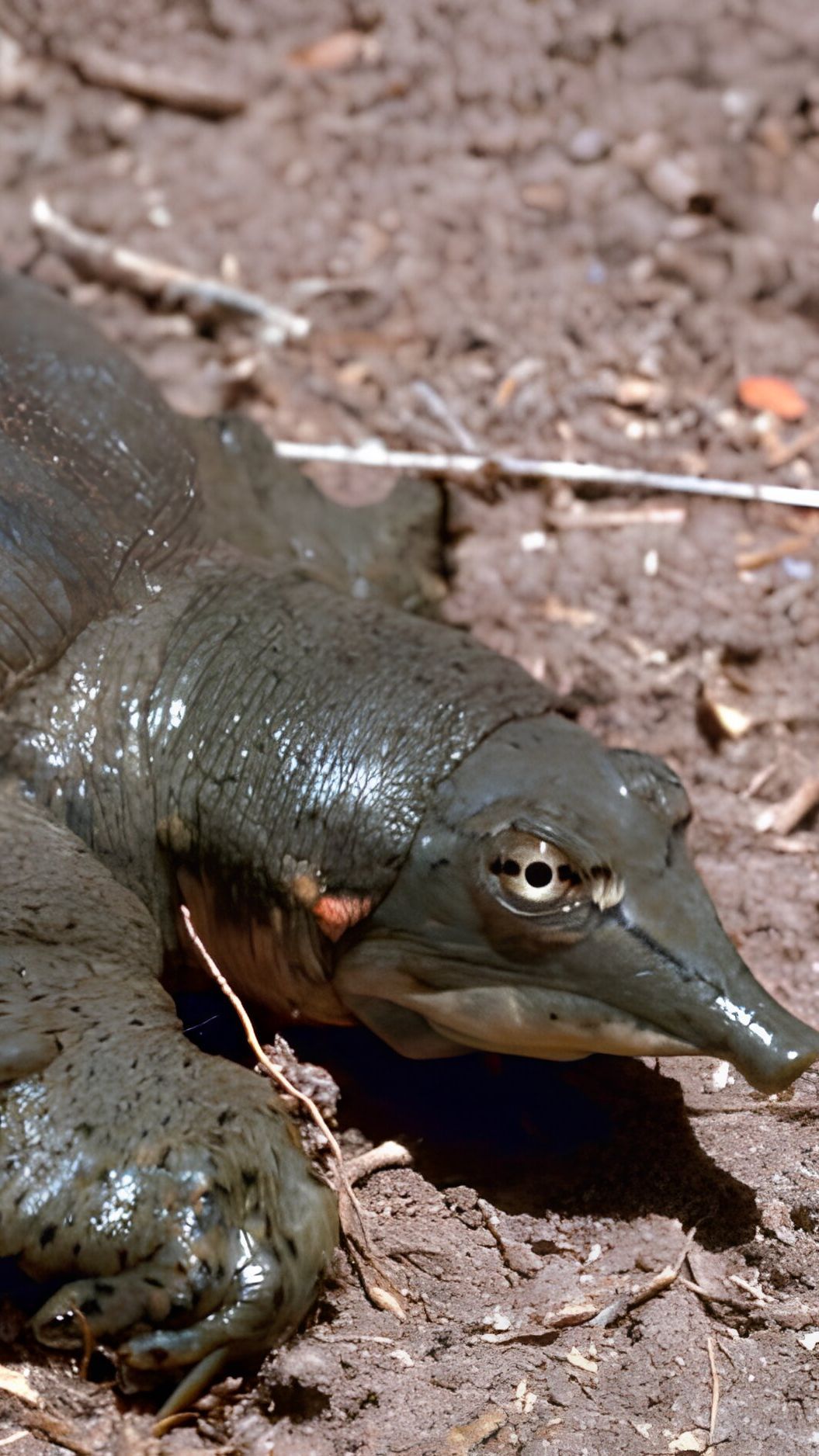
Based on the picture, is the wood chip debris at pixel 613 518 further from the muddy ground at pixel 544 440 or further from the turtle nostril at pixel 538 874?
the turtle nostril at pixel 538 874

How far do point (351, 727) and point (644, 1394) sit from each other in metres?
1.43

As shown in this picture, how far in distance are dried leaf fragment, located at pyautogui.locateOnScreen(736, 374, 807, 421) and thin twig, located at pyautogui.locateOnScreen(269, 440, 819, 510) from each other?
1.06 feet

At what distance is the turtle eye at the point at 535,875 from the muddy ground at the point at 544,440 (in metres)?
0.57

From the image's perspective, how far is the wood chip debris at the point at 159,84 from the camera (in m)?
5.60

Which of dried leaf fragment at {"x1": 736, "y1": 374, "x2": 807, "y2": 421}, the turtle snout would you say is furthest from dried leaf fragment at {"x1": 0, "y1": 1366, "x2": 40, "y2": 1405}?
dried leaf fragment at {"x1": 736, "y1": 374, "x2": 807, "y2": 421}

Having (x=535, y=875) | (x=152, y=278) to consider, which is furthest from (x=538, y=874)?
(x=152, y=278)

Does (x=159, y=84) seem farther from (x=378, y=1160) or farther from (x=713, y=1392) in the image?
(x=713, y=1392)

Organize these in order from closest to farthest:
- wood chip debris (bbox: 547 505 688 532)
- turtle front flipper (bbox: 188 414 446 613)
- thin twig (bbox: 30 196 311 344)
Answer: turtle front flipper (bbox: 188 414 446 613)
wood chip debris (bbox: 547 505 688 532)
thin twig (bbox: 30 196 311 344)

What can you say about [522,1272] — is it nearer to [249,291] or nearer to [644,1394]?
[644,1394]

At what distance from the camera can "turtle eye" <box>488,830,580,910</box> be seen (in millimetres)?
2816

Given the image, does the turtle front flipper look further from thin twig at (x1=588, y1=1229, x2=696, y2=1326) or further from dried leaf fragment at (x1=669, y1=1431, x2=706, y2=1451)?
dried leaf fragment at (x1=669, y1=1431, x2=706, y2=1451)

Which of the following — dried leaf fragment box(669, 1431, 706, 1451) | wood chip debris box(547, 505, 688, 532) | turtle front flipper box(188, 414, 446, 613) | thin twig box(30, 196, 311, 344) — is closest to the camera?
dried leaf fragment box(669, 1431, 706, 1451)

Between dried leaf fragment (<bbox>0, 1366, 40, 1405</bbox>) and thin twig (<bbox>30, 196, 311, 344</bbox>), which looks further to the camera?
thin twig (<bbox>30, 196, 311, 344</bbox>)

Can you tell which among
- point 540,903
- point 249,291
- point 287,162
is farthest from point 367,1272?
point 287,162
